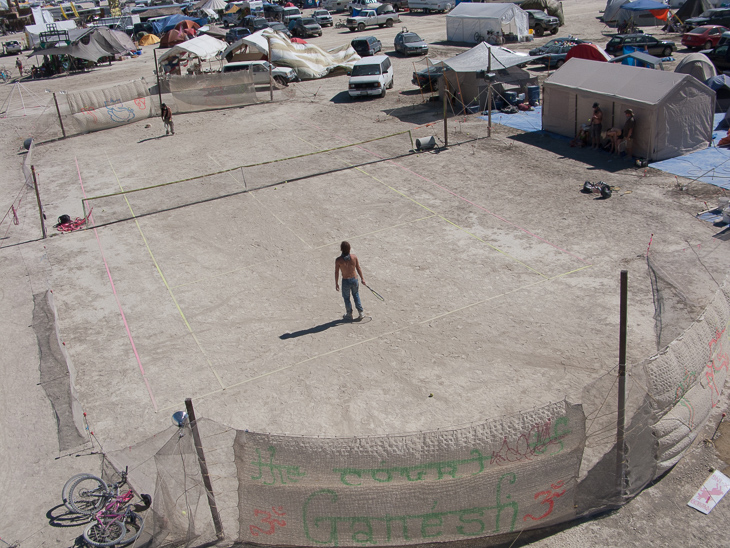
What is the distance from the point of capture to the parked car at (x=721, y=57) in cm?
3017

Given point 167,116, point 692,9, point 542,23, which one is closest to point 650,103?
point 167,116

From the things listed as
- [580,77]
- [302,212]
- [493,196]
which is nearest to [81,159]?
[302,212]

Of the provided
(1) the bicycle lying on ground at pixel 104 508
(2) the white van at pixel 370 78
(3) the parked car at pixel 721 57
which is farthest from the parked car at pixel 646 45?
(1) the bicycle lying on ground at pixel 104 508

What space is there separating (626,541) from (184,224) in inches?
558

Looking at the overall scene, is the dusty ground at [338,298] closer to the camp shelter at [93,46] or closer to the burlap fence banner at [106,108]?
the burlap fence banner at [106,108]

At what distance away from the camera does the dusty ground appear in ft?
32.7

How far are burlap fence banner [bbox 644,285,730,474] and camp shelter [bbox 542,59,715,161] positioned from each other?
39.9 feet

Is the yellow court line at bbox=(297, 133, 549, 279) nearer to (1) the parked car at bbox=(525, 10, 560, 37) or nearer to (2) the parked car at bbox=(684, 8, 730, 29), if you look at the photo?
(1) the parked car at bbox=(525, 10, 560, 37)

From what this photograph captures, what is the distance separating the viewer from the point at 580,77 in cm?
2255

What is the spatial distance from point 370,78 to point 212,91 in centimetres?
804

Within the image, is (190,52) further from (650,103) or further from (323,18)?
(650,103)

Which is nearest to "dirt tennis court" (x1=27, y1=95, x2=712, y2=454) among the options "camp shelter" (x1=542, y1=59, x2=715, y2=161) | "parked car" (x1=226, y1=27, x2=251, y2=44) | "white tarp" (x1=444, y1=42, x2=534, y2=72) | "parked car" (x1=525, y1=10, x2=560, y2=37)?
"camp shelter" (x1=542, y1=59, x2=715, y2=161)

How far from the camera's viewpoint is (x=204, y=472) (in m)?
7.45

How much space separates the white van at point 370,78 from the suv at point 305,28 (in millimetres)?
22511
